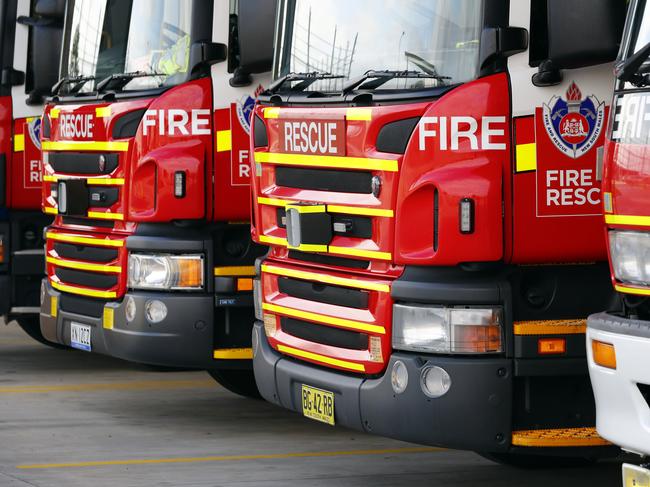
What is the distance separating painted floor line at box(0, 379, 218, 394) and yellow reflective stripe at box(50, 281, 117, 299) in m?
1.11

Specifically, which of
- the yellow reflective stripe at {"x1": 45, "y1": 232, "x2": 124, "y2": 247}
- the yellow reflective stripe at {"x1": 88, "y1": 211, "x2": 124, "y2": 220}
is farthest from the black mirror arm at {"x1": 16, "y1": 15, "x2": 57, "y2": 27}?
the yellow reflective stripe at {"x1": 88, "y1": 211, "x2": 124, "y2": 220}

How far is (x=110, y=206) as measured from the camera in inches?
393

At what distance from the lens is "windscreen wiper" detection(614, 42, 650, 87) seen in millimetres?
5824

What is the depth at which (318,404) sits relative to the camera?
7.81 metres

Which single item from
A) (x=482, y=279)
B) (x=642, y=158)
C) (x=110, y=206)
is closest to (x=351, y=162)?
(x=482, y=279)

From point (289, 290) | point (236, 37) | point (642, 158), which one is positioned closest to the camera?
Result: point (642, 158)

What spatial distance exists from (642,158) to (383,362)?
6.72 ft

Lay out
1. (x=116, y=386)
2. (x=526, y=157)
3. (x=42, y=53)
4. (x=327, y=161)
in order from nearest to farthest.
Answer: (x=526, y=157), (x=327, y=161), (x=116, y=386), (x=42, y=53)

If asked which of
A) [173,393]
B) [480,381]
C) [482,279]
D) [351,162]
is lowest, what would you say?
[173,393]

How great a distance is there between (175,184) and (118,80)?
86 cm

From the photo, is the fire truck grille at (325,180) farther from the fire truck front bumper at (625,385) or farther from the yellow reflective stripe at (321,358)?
the fire truck front bumper at (625,385)

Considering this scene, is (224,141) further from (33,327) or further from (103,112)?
(33,327)

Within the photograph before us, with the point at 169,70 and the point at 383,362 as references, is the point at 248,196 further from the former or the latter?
the point at 383,362

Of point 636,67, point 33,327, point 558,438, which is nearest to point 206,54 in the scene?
point 558,438
